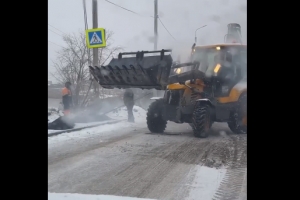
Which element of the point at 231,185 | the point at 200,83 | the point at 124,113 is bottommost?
the point at 231,185

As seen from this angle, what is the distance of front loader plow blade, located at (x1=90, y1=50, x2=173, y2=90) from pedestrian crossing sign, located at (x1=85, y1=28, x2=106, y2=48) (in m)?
2.84

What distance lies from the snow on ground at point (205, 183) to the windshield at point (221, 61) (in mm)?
4523

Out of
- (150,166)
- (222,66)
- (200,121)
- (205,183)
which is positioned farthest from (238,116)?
(205,183)

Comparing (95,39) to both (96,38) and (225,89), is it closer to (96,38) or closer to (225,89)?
(96,38)

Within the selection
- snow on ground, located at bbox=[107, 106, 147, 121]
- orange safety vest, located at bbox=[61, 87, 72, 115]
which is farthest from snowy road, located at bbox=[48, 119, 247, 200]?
snow on ground, located at bbox=[107, 106, 147, 121]

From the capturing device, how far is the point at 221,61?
10.6 meters

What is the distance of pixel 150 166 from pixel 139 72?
3.42 m

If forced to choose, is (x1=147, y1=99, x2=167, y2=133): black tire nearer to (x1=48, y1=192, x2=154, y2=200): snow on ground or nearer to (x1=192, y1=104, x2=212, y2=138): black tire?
(x1=192, y1=104, x2=212, y2=138): black tire

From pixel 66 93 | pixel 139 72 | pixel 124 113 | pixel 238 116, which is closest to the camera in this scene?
Result: pixel 139 72

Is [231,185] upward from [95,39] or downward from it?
downward

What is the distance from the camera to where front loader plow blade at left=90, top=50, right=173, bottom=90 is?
9531 mm
